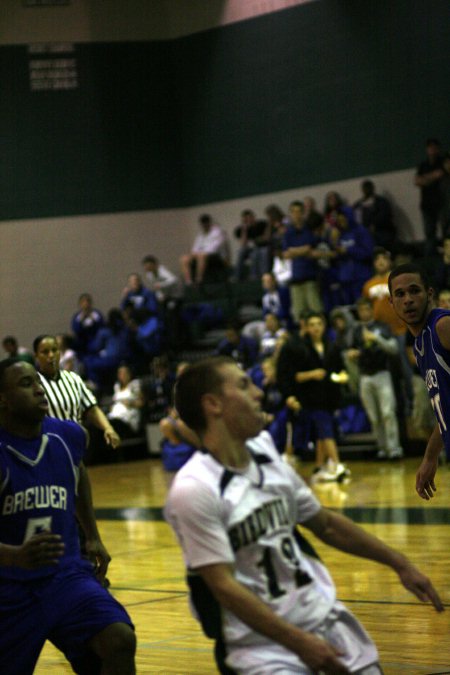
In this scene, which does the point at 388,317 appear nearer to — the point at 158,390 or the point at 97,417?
the point at 158,390

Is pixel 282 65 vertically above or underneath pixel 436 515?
above

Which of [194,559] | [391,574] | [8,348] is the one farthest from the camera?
[8,348]

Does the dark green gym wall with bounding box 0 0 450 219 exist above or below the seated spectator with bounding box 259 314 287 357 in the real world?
above

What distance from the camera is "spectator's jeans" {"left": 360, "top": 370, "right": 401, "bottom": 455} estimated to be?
14.2m

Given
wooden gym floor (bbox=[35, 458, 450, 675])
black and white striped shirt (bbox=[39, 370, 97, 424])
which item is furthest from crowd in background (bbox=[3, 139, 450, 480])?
black and white striped shirt (bbox=[39, 370, 97, 424])

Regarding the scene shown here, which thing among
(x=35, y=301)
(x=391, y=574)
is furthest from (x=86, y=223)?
(x=391, y=574)

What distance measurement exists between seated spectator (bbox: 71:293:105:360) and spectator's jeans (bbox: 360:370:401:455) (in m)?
6.96

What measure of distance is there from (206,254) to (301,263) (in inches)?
161

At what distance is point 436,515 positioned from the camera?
9.91 metres

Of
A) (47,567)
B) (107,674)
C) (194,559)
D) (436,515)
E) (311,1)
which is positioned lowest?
(436,515)

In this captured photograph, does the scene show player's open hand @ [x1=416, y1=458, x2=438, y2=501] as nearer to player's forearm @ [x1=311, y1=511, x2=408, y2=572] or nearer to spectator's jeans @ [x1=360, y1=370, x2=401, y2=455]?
player's forearm @ [x1=311, y1=511, x2=408, y2=572]

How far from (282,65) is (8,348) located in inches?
259

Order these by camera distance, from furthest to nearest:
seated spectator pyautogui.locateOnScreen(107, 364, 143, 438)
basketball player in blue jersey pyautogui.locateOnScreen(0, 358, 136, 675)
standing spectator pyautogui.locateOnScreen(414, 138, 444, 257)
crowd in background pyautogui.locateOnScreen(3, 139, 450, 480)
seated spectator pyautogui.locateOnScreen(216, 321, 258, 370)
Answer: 1. seated spectator pyautogui.locateOnScreen(107, 364, 143, 438)
2. standing spectator pyautogui.locateOnScreen(414, 138, 444, 257)
3. seated spectator pyautogui.locateOnScreen(216, 321, 258, 370)
4. crowd in background pyautogui.locateOnScreen(3, 139, 450, 480)
5. basketball player in blue jersey pyautogui.locateOnScreen(0, 358, 136, 675)

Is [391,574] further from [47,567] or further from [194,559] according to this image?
[194,559]
